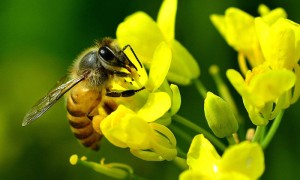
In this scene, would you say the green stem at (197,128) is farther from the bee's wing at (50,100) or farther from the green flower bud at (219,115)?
the bee's wing at (50,100)

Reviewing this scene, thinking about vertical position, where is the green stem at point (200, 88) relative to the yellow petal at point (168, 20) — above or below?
below

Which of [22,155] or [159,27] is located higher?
[159,27]

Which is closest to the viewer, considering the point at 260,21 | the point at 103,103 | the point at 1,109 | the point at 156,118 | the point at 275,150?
the point at 156,118

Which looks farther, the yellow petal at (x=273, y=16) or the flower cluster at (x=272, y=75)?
the yellow petal at (x=273, y=16)

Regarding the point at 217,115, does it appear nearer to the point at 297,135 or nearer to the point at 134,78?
the point at 134,78

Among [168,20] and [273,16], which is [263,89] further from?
[168,20]

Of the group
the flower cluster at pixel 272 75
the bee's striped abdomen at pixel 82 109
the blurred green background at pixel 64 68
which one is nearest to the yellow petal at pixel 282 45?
the flower cluster at pixel 272 75

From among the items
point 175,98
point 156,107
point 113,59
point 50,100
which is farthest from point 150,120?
point 50,100

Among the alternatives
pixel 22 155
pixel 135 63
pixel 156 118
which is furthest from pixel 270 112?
pixel 22 155
